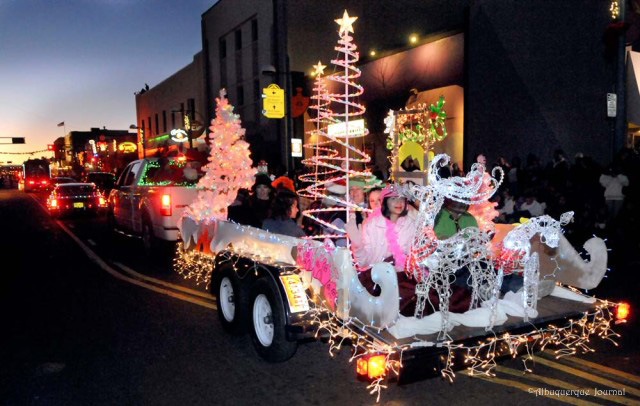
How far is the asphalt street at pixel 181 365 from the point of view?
4.48 metres

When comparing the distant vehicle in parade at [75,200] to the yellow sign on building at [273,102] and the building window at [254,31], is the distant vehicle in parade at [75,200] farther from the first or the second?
the building window at [254,31]

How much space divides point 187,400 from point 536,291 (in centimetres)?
301

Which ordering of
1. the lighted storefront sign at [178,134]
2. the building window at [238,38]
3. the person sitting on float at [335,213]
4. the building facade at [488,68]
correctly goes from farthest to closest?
the lighted storefront sign at [178,134], the building window at [238,38], the building facade at [488,68], the person sitting on float at [335,213]

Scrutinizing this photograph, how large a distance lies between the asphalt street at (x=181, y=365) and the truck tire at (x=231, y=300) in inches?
6.7

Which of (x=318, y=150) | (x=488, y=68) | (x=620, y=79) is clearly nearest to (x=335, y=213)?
(x=318, y=150)

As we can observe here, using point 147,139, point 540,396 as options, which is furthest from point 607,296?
point 147,139

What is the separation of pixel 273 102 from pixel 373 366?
2084 centimetres

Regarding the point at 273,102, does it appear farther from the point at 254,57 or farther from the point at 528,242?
the point at 528,242

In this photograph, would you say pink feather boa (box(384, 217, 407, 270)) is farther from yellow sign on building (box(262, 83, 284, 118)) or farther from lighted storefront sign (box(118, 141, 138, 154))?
lighted storefront sign (box(118, 141, 138, 154))

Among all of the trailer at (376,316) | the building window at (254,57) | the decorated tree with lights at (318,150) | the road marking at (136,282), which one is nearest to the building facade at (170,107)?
the building window at (254,57)

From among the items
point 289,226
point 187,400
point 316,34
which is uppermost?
point 316,34

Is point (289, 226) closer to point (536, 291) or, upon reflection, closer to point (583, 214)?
point (536, 291)

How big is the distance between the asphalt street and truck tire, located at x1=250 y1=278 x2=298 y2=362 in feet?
0.57

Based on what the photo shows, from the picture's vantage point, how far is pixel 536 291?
4391 millimetres
